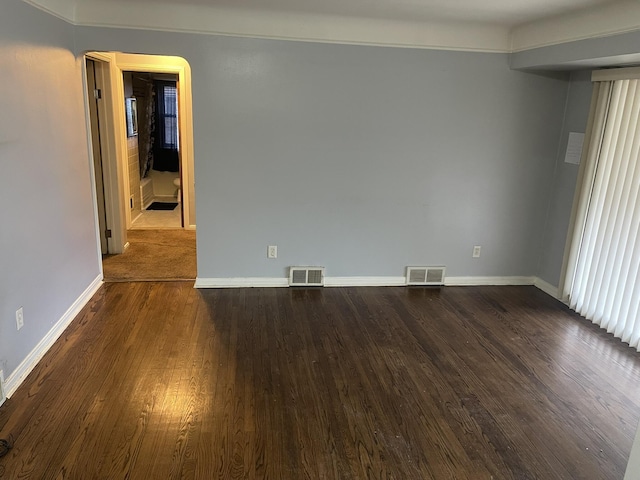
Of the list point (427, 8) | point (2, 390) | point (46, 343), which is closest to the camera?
point (2, 390)

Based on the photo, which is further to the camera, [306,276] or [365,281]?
[365,281]

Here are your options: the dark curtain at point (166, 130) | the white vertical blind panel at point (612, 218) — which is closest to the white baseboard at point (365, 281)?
the white vertical blind panel at point (612, 218)

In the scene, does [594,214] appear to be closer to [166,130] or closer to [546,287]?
[546,287]

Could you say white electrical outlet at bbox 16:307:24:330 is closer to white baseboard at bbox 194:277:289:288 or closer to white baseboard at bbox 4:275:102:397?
white baseboard at bbox 4:275:102:397

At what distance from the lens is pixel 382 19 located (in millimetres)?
3854

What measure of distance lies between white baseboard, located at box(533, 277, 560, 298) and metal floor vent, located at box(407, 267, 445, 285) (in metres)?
1.00

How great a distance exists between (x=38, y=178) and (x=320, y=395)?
2248 mm

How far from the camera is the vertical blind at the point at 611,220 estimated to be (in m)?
3.48

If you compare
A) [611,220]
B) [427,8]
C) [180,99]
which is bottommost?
[611,220]

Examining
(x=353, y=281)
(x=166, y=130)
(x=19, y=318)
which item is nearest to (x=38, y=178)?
(x=19, y=318)

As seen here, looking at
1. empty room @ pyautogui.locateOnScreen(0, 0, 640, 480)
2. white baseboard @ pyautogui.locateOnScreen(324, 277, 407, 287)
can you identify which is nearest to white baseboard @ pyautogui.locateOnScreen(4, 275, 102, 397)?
empty room @ pyautogui.locateOnScreen(0, 0, 640, 480)

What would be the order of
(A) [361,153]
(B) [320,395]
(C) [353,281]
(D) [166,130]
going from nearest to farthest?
(B) [320,395], (A) [361,153], (C) [353,281], (D) [166,130]

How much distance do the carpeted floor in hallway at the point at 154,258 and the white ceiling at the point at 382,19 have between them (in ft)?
7.30

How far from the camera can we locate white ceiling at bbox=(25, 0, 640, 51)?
10.5ft
